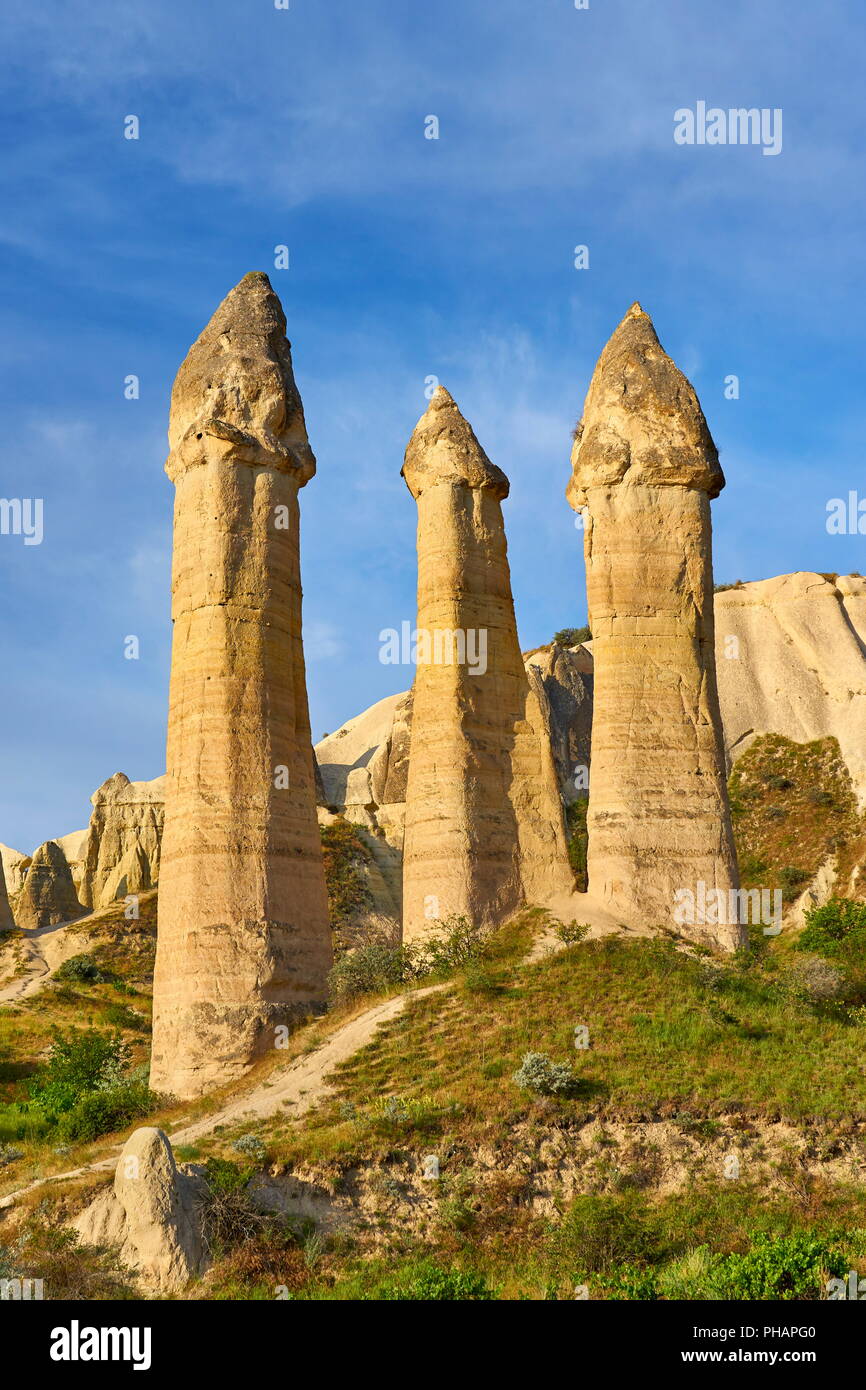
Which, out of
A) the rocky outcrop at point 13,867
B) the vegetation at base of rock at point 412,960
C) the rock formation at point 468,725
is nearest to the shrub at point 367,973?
the vegetation at base of rock at point 412,960

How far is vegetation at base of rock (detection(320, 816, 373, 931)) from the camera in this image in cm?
4450

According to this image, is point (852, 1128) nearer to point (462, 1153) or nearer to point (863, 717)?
point (462, 1153)

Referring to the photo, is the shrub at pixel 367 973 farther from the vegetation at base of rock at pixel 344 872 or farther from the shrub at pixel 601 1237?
the vegetation at base of rock at pixel 344 872

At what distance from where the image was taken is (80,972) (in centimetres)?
4188

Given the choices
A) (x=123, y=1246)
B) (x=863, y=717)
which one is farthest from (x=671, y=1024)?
(x=863, y=717)

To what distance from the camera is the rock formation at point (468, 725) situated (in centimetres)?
2786

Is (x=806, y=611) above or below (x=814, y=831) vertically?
above

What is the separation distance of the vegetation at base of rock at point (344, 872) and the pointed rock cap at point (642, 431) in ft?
59.3

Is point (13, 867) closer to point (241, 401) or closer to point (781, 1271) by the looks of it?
point (241, 401)

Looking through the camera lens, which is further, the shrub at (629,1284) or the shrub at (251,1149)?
the shrub at (251,1149)

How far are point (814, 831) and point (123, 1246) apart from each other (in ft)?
119

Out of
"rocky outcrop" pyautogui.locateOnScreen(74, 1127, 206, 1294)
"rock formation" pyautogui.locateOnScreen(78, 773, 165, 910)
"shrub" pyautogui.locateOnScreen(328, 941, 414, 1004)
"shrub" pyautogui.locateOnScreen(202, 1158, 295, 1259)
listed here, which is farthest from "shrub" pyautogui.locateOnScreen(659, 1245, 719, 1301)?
"rock formation" pyautogui.locateOnScreen(78, 773, 165, 910)

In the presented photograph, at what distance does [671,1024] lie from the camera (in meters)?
23.5
